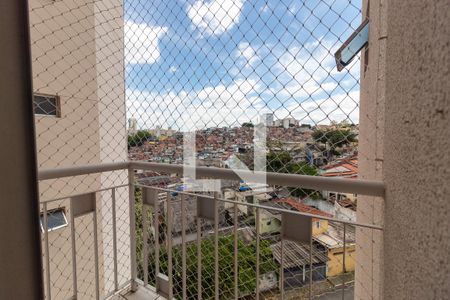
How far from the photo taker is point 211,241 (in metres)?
1.52

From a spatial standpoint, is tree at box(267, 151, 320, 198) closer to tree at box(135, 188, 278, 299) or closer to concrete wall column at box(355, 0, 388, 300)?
concrete wall column at box(355, 0, 388, 300)

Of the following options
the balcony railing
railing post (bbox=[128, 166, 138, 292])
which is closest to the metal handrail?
the balcony railing

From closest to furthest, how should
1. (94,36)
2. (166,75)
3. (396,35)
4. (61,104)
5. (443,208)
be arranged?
(443,208), (396,35), (166,75), (94,36), (61,104)

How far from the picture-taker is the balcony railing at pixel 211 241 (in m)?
1.14

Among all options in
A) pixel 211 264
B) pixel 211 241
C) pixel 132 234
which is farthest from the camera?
pixel 132 234

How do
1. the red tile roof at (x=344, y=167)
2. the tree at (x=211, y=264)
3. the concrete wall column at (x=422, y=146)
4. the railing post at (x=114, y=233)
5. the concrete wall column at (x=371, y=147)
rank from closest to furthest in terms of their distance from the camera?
the concrete wall column at (x=422, y=146) < the concrete wall column at (x=371, y=147) < the red tile roof at (x=344, y=167) < the tree at (x=211, y=264) < the railing post at (x=114, y=233)

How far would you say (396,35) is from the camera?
57 centimetres

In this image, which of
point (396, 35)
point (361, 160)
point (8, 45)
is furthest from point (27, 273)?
point (361, 160)

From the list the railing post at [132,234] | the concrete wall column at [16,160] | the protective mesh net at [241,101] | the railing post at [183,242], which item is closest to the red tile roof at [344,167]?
the protective mesh net at [241,101]

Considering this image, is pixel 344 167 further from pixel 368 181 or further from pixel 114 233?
pixel 114 233

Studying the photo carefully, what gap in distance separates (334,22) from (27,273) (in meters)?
1.24

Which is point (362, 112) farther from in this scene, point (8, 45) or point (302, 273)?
point (8, 45)

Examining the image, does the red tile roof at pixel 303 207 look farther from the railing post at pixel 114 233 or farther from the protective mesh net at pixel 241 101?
the railing post at pixel 114 233

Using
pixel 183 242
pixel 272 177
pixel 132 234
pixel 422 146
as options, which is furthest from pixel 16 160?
pixel 132 234
